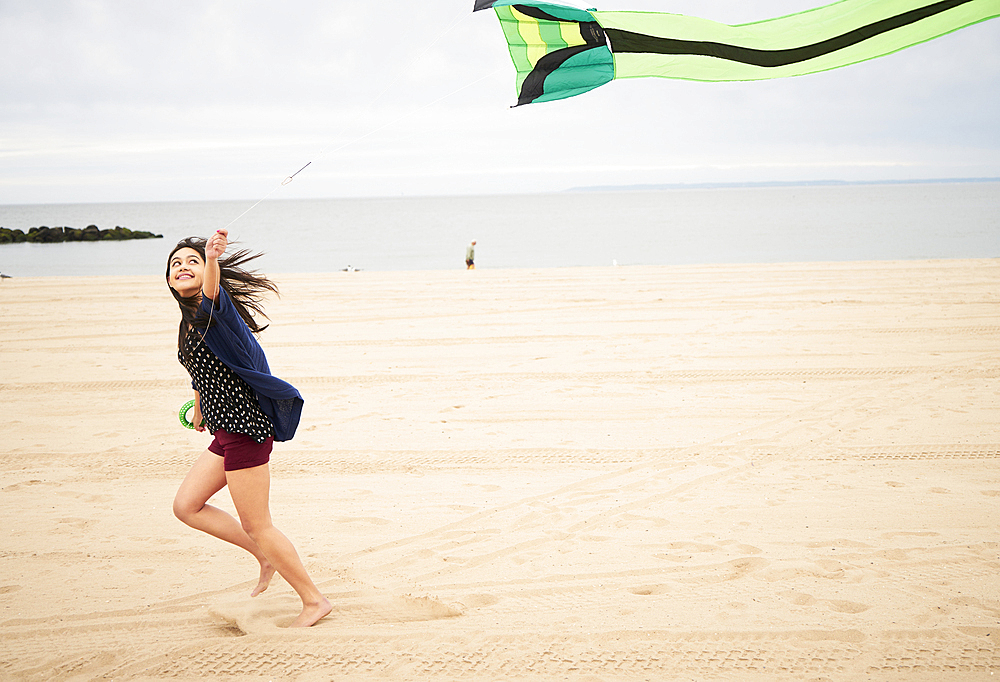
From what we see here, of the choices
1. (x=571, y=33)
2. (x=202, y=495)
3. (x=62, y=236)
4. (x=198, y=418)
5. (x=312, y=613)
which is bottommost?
(x=312, y=613)

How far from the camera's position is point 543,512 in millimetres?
4246

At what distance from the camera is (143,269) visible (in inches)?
1051

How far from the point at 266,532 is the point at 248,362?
2.44 ft

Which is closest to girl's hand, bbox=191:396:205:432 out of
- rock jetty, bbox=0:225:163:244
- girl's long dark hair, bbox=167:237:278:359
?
girl's long dark hair, bbox=167:237:278:359

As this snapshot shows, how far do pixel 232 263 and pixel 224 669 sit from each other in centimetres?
175

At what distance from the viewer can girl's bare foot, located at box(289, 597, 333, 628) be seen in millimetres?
3115

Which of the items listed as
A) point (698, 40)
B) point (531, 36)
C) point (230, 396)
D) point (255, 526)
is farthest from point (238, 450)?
point (698, 40)

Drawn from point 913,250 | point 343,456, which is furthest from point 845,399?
point 913,250

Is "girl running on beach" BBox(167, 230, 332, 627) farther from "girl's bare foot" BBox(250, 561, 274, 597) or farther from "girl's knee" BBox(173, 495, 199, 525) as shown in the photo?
"girl's bare foot" BBox(250, 561, 274, 597)

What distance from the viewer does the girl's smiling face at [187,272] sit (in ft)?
9.24

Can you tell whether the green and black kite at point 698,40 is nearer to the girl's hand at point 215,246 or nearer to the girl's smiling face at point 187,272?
the girl's hand at point 215,246

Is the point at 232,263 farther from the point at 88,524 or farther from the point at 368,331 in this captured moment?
the point at 368,331

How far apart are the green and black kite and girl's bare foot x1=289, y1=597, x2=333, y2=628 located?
2499mm

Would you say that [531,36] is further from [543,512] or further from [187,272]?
[543,512]
